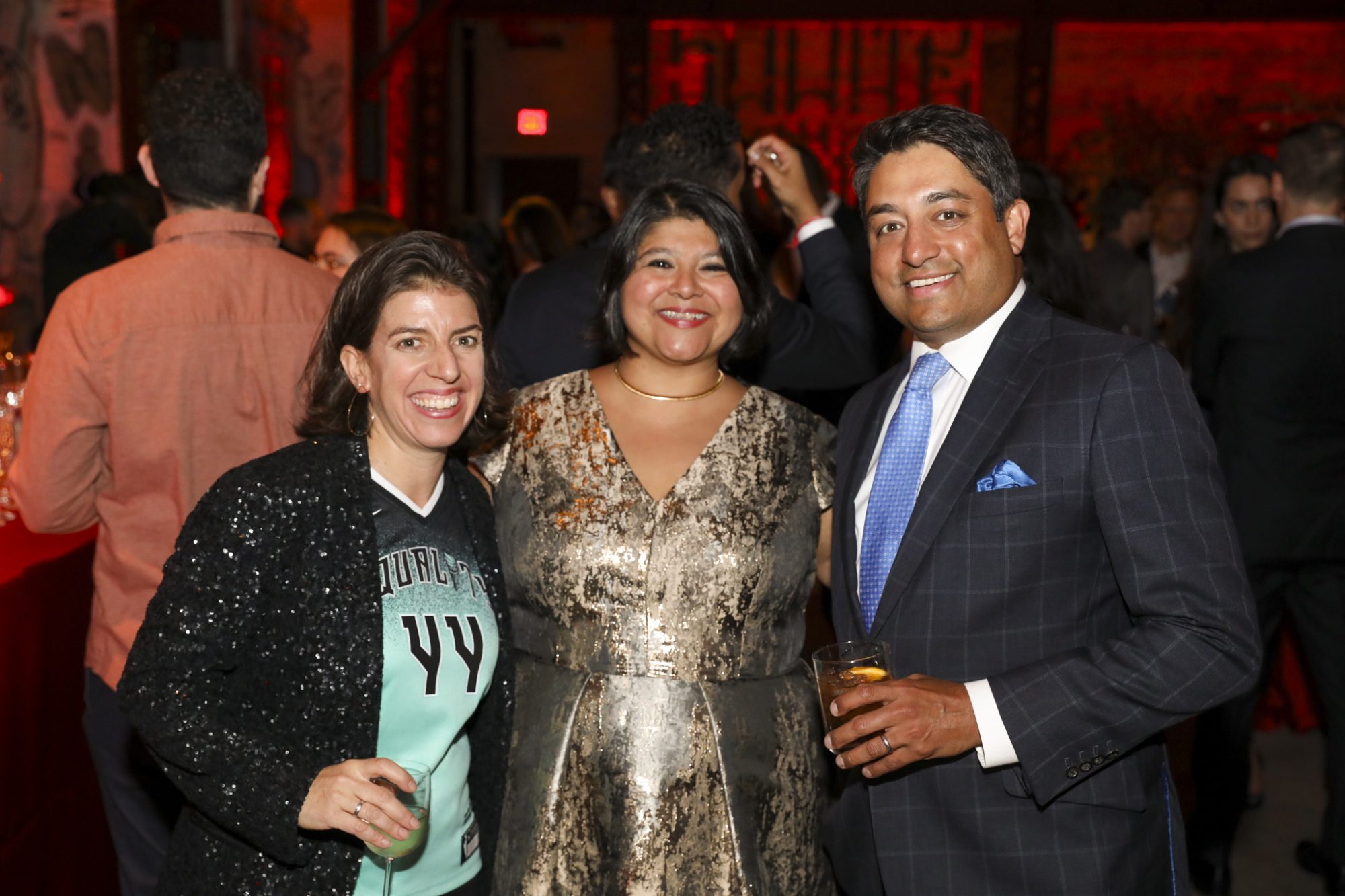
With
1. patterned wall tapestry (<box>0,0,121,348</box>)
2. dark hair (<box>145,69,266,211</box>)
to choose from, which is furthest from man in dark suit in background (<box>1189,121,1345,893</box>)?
patterned wall tapestry (<box>0,0,121,348</box>)

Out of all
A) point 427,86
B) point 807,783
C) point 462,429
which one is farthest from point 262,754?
point 427,86

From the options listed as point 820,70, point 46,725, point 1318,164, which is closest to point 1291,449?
point 1318,164

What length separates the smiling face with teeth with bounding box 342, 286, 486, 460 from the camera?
177 centimetres

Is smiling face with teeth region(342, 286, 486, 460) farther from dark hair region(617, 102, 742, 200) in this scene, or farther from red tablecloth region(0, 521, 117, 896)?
dark hair region(617, 102, 742, 200)

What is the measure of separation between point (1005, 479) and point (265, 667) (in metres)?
1.10

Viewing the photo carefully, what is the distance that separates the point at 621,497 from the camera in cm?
203

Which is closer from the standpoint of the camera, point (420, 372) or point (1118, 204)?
point (420, 372)

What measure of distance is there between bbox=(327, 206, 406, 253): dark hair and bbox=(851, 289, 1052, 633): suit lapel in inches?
94.0

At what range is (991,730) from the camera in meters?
1.49

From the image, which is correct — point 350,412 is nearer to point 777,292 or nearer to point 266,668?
point 266,668

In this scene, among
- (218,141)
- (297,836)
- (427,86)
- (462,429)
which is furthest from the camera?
(427,86)

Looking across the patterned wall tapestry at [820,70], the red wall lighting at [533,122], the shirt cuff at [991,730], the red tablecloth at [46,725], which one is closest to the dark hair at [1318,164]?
the shirt cuff at [991,730]

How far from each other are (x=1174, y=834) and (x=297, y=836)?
4.08 ft

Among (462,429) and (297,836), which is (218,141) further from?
(297,836)
